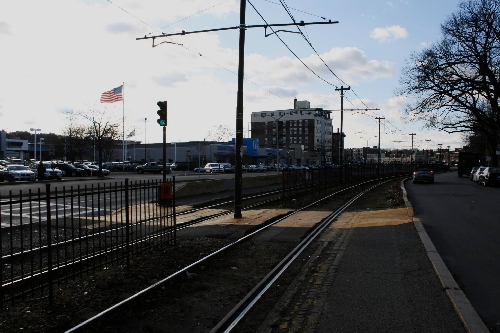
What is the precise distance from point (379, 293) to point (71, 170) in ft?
159

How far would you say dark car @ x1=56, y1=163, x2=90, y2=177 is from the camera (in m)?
49.3

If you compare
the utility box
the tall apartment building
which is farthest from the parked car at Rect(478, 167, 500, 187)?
the tall apartment building

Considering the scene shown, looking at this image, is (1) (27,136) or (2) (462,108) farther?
(1) (27,136)

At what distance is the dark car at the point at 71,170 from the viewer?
49.3 metres

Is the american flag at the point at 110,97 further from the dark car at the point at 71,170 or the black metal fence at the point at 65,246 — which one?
the black metal fence at the point at 65,246

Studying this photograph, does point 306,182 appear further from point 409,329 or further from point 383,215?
point 409,329

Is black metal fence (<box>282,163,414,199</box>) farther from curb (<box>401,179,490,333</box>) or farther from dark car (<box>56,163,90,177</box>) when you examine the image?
dark car (<box>56,163,90,177</box>)

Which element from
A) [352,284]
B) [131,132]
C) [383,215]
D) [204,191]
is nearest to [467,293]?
[352,284]

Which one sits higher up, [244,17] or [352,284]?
[244,17]

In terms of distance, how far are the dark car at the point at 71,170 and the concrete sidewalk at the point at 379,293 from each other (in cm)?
4470

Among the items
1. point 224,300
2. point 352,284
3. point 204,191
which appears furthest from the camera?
point 204,191

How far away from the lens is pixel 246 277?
7.68 metres

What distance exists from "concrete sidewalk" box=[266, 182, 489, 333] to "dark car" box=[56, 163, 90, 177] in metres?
44.7

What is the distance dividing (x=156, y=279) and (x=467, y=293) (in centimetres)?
488
